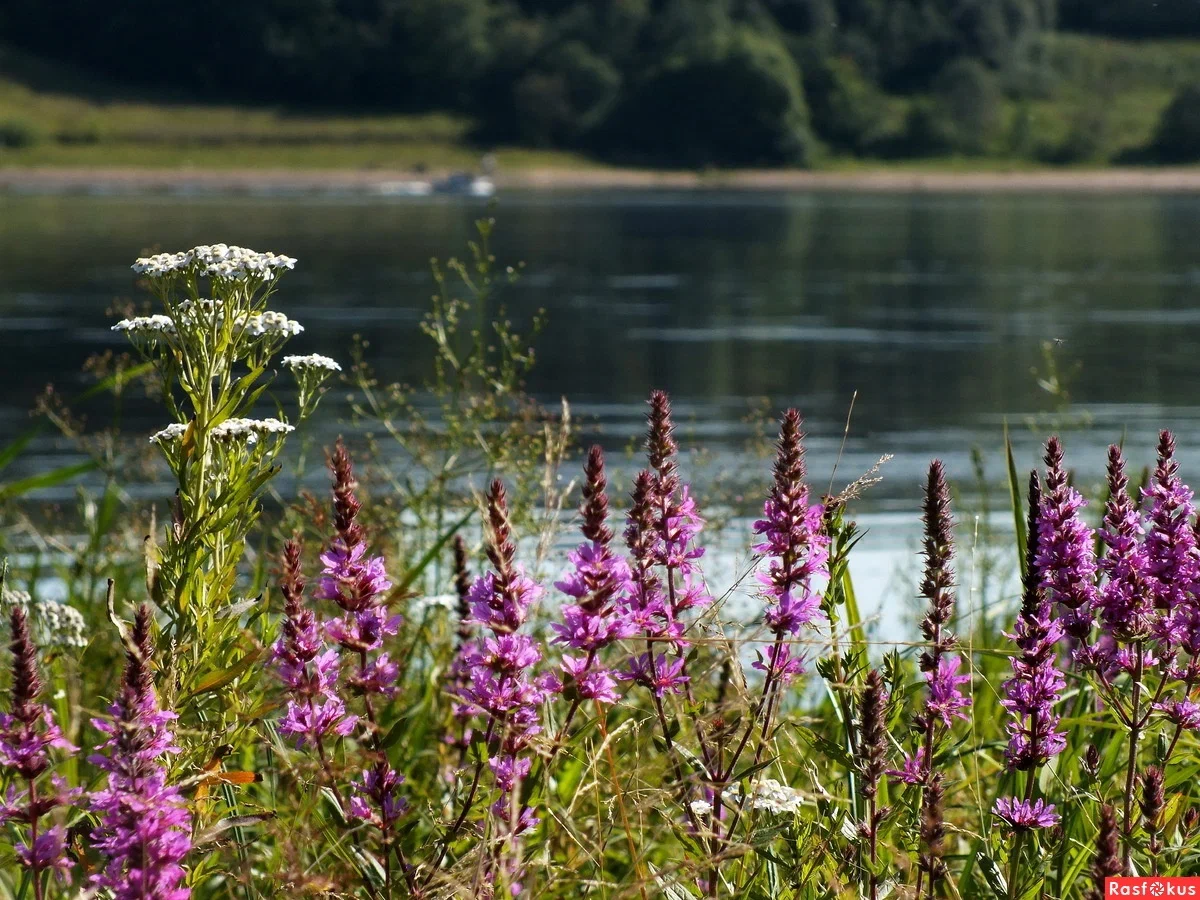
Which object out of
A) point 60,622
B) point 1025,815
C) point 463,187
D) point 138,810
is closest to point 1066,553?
point 1025,815

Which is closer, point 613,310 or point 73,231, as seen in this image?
point 613,310

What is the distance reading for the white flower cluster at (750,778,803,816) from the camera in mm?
3012

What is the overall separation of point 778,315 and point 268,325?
31.9 meters

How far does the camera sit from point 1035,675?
120 inches

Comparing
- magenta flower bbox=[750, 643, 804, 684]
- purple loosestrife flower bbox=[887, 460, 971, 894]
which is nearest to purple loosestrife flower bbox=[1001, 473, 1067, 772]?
purple loosestrife flower bbox=[887, 460, 971, 894]

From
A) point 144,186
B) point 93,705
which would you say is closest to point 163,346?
point 93,705

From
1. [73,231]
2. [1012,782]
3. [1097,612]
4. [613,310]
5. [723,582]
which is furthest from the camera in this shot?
[73,231]

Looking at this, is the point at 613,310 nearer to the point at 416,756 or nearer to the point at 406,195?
the point at 416,756

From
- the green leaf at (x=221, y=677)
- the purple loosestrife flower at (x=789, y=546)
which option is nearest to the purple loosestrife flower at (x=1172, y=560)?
the purple loosestrife flower at (x=789, y=546)

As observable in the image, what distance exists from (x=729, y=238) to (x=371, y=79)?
436ft

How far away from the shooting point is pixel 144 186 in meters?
127

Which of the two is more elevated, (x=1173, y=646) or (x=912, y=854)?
(x=1173, y=646)

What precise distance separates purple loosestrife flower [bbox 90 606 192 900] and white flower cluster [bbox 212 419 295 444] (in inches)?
39.7

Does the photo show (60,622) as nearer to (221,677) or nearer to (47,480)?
(47,480)
